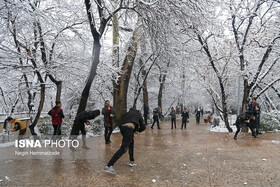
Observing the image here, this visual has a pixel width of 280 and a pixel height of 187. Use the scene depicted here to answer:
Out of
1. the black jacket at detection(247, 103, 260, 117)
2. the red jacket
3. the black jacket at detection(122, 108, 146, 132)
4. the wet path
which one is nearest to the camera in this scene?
the wet path

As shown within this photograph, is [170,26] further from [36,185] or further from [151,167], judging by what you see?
[36,185]

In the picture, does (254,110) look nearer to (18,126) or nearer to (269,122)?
(269,122)

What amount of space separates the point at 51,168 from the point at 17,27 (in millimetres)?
5696

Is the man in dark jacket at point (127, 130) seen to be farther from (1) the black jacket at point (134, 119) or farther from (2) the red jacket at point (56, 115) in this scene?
(2) the red jacket at point (56, 115)

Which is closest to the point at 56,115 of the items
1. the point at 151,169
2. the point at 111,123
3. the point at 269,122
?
the point at 111,123

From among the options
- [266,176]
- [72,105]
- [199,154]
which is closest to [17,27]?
[199,154]

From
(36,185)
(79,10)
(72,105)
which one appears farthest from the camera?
(72,105)

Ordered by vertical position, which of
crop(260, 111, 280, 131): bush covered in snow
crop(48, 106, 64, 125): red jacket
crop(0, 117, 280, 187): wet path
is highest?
crop(48, 106, 64, 125): red jacket

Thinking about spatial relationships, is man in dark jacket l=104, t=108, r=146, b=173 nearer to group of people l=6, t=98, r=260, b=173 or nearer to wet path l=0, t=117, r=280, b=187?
group of people l=6, t=98, r=260, b=173

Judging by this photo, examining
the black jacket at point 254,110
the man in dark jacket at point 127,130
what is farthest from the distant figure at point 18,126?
the black jacket at point 254,110

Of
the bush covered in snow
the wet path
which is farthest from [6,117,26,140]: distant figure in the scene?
the bush covered in snow

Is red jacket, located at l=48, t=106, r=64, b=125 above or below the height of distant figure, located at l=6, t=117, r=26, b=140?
above

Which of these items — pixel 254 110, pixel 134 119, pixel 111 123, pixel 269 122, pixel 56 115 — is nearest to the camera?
pixel 134 119

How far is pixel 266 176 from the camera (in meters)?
4.91
